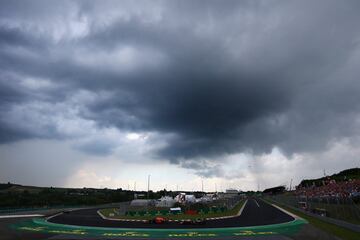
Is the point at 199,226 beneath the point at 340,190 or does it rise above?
beneath

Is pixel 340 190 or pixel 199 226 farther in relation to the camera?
pixel 340 190

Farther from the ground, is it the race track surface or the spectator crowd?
the spectator crowd

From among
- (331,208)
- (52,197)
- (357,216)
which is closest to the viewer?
(357,216)

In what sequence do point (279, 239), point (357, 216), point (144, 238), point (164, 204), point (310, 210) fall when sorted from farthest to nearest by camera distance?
point (164, 204)
point (310, 210)
point (357, 216)
point (144, 238)
point (279, 239)

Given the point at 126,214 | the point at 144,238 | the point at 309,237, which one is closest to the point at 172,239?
the point at 144,238

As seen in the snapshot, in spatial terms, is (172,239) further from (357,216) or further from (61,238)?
(357,216)

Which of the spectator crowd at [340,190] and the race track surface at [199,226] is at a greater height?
the spectator crowd at [340,190]

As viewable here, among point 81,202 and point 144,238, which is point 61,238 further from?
point 81,202

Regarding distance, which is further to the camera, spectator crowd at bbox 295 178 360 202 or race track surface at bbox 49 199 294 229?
spectator crowd at bbox 295 178 360 202

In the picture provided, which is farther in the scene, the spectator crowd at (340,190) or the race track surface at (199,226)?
the spectator crowd at (340,190)

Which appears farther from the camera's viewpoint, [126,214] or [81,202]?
[81,202]

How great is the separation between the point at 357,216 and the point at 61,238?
28528mm

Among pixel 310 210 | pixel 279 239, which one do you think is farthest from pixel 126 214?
pixel 279 239

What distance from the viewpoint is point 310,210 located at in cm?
5997
